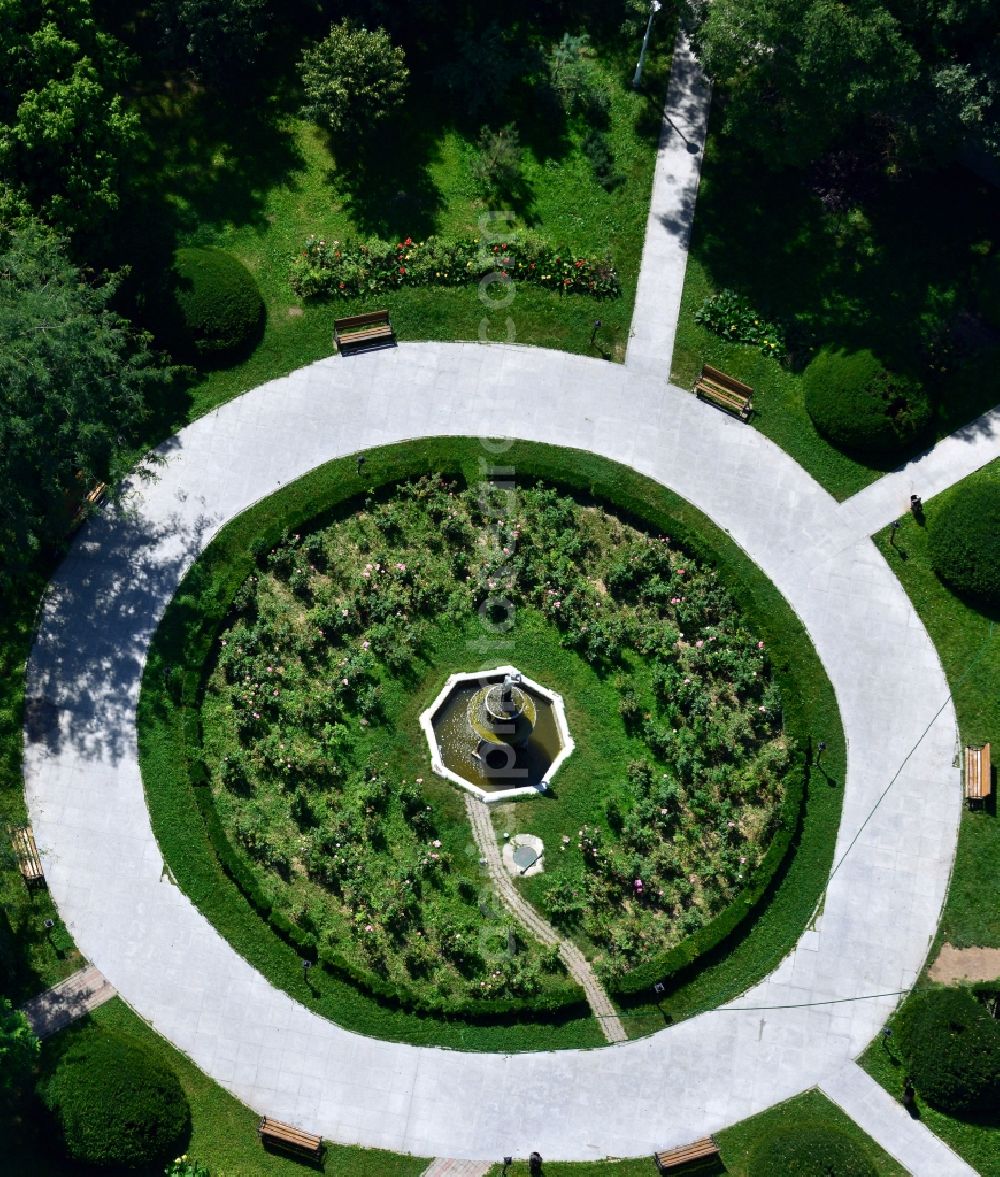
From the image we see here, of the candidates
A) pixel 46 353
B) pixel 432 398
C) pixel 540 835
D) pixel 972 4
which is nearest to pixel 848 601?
pixel 540 835

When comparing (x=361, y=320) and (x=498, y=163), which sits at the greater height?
(x=498, y=163)

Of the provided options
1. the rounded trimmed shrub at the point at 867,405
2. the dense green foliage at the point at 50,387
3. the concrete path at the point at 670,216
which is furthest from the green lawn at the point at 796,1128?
the dense green foliage at the point at 50,387

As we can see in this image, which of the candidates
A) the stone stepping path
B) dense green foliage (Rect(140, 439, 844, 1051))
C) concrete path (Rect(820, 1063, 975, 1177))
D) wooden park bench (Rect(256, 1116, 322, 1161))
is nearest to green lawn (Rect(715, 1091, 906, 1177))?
concrete path (Rect(820, 1063, 975, 1177))

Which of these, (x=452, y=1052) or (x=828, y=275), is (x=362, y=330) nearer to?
(x=828, y=275)

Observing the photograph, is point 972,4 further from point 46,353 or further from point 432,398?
point 46,353

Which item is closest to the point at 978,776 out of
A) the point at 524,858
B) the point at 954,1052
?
the point at 954,1052
